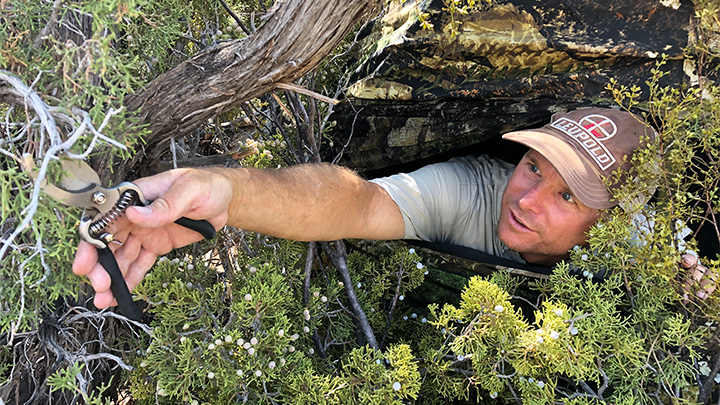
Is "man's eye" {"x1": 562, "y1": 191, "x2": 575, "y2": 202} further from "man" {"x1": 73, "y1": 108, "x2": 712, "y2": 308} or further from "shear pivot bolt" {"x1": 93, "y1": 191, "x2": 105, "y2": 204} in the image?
"shear pivot bolt" {"x1": 93, "y1": 191, "x2": 105, "y2": 204}

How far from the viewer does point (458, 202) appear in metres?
2.57

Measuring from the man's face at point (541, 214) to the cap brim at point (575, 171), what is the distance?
0.10 m

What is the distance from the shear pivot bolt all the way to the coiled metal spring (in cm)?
4

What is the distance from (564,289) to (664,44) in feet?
4.17

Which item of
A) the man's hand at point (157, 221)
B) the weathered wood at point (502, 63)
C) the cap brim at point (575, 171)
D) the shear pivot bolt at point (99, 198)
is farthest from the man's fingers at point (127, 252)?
the cap brim at point (575, 171)

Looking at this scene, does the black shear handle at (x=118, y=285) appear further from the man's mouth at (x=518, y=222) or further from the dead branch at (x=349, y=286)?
the man's mouth at (x=518, y=222)

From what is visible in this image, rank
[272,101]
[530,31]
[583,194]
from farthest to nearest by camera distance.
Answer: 1. [272,101]
2. [530,31]
3. [583,194]

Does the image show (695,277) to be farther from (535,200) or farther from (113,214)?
(113,214)

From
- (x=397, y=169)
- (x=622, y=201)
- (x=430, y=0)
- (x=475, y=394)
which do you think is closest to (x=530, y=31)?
(x=430, y=0)

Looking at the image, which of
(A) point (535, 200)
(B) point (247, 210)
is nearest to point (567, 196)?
(A) point (535, 200)

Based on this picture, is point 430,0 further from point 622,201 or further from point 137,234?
point 137,234

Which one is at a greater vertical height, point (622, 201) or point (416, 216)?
Answer: point (622, 201)

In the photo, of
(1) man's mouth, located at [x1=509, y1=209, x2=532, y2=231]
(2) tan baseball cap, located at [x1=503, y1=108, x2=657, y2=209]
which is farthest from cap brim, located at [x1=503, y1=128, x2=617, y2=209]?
(1) man's mouth, located at [x1=509, y1=209, x2=532, y2=231]

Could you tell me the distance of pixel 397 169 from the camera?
3191 millimetres
